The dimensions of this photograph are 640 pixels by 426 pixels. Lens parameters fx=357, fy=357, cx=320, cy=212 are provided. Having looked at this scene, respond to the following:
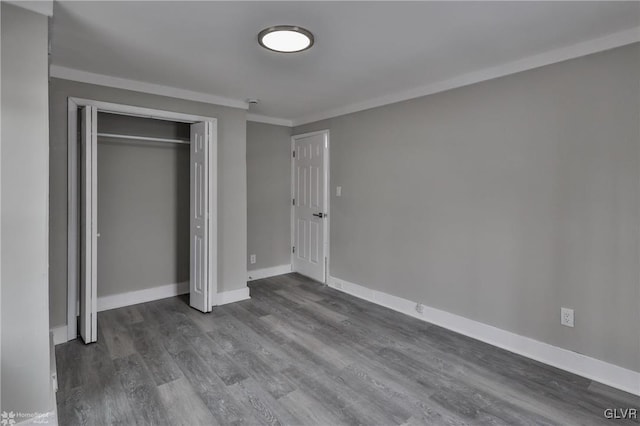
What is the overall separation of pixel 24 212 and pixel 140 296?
233 centimetres

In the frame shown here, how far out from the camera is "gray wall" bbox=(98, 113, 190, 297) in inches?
150

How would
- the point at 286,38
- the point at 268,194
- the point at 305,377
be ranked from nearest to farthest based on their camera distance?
the point at 286,38
the point at 305,377
the point at 268,194

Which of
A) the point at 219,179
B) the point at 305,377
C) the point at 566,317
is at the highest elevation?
the point at 219,179

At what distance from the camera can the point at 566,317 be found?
2.64m

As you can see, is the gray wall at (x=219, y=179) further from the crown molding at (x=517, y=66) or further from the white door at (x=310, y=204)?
the crown molding at (x=517, y=66)

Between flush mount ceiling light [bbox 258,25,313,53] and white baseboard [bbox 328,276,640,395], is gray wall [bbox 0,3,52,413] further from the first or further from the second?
white baseboard [bbox 328,276,640,395]

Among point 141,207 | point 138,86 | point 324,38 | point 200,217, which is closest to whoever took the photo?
point 324,38

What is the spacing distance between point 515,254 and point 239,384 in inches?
92.8

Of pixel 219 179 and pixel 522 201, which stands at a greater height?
pixel 219 179

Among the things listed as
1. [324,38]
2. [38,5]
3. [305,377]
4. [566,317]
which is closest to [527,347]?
[566,317]

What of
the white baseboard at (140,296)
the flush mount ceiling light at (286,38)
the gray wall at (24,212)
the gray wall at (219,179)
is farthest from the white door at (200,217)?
the gray wall at (24,212)

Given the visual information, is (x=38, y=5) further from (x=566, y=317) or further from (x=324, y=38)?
(x=566, y=317)

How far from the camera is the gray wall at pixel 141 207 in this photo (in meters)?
3.80

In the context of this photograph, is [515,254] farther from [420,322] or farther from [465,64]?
[465,64]
